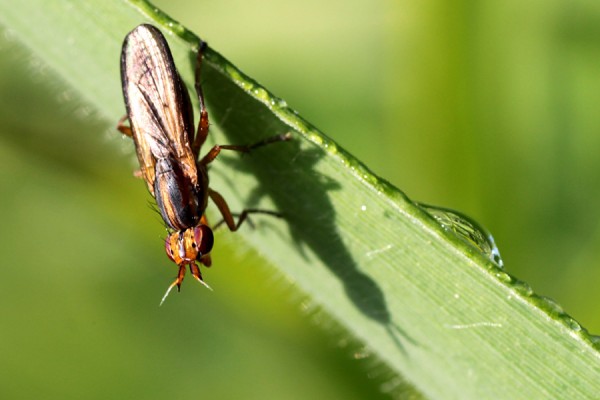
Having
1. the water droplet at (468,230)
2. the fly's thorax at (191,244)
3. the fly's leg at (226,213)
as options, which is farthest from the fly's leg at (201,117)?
the water droplet at (468,230)

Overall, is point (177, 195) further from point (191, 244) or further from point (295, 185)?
point (295, 185)

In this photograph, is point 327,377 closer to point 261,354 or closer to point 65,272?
point 261,354

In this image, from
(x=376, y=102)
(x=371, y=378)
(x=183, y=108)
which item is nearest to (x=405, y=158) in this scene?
(x=376, y=102)

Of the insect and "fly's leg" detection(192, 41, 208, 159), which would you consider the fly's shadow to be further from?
the insect

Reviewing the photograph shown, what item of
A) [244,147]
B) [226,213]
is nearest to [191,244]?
[226,213]

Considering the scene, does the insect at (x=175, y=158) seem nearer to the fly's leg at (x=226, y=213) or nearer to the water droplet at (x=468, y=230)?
the fly's leg at (x=226, y=213)
